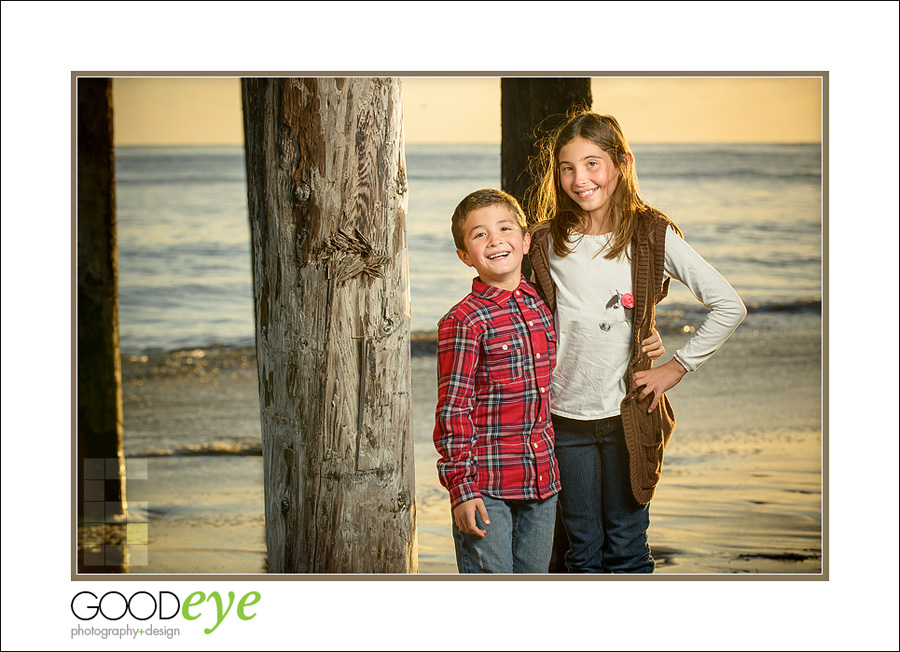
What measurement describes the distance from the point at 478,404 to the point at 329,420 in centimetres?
43

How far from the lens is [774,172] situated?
2.82 meters

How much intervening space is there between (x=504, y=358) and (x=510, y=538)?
51cm

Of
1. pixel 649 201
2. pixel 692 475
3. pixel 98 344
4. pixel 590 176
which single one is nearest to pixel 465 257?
pixel 590 176

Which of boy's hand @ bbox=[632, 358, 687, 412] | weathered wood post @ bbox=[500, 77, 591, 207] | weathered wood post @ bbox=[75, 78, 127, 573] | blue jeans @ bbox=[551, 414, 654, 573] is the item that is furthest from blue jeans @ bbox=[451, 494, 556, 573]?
weathered wood post @ bbox=[75, 78, 127, 573]

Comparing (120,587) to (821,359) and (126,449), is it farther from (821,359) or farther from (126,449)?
(821,359)

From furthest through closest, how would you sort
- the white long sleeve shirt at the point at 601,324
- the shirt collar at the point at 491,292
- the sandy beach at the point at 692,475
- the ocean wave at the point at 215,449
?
the ocean wave at the point at 215,449 → the sandy beach at the point at 692,475 → the white long sleeve shirt at the point at 601,324 → the shirt collar at the point at 491,292

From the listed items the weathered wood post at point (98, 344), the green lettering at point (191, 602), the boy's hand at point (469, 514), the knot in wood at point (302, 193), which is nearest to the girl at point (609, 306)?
the boy's hand at point (469, 514)

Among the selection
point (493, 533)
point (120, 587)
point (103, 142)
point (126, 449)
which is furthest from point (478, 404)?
point (103, 142)

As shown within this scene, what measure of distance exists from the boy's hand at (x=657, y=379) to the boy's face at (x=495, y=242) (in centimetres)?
49

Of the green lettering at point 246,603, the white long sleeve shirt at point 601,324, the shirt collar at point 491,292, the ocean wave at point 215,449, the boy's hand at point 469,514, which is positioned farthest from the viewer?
the ocean wave at point 215,449

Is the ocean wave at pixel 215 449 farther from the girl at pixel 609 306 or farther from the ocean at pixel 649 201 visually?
the girl at pixel 609 306

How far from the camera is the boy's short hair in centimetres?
231

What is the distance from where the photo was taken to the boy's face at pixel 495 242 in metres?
2.29

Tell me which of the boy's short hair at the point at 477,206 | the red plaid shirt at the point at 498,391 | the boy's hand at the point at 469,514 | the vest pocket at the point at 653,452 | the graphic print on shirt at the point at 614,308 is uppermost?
the boy's short hair at the point at 477,206
